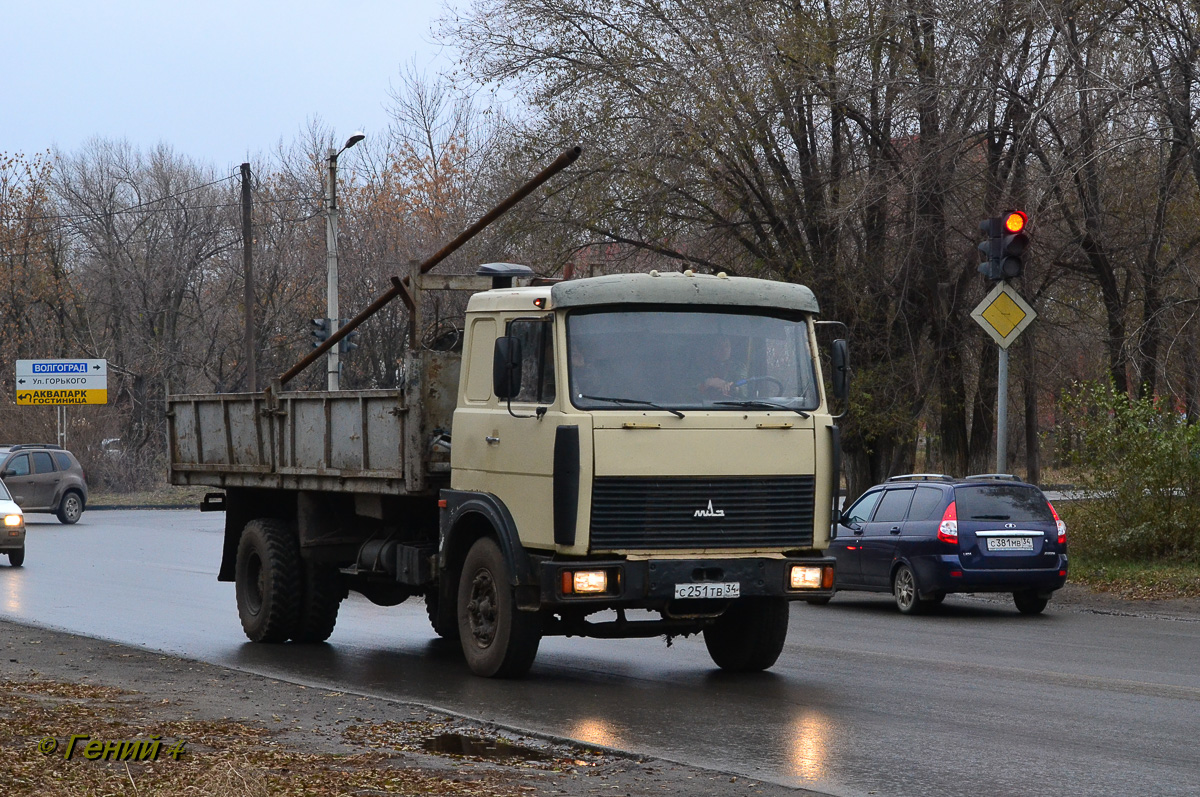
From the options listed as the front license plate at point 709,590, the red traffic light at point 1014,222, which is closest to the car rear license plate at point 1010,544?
the red traffic light at point 1014,222

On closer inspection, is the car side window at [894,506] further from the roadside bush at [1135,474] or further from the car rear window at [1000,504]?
the roadside bush at [1135,474]

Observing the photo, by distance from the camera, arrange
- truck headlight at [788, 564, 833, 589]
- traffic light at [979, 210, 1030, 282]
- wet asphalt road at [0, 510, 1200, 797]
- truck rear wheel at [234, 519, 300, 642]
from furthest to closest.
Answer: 1. traffic light at [979, 210, 1030, 282]
2. truck rear wheel at [234, 519, 300, 642]
3. truck headlight at [788, 564, 833, 589]
4. wet asphalt road at [0, 510, 1200, 797]

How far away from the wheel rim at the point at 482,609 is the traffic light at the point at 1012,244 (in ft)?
27.3

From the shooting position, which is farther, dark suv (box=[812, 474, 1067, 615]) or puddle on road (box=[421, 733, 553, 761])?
dark suv (box=[812, 474, 1067, 615])

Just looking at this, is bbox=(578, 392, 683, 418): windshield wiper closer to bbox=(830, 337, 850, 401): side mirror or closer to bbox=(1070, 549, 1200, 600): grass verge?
bbox=(830, 337, 850, 401): side mirror

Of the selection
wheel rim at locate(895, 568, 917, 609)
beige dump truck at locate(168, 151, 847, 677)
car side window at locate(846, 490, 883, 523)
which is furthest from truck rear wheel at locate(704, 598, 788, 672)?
car side window at locate(846, 490, 883, 523)

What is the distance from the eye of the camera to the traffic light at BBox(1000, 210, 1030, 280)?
53.5 feet

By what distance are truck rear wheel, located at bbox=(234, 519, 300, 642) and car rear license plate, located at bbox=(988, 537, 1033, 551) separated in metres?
7.07

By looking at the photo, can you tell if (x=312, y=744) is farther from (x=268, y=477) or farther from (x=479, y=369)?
(x=268, y=477)

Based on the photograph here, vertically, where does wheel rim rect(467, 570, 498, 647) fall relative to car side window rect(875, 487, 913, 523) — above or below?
below

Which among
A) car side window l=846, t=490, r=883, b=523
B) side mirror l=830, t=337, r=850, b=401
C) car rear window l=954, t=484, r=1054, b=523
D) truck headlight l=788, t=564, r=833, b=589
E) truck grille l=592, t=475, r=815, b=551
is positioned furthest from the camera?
car side window l=846, t=490, r=883, b=523

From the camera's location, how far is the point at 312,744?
7590 mm

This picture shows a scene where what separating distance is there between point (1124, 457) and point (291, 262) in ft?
134

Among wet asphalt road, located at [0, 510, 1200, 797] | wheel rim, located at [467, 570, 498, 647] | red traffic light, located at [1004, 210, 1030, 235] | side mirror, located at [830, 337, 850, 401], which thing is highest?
red traffic light, located at [1004, 210, 1030, 235]
